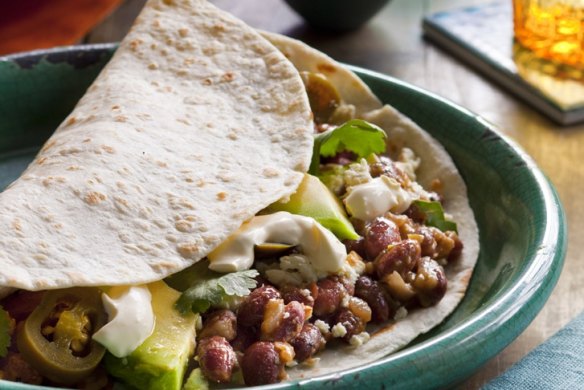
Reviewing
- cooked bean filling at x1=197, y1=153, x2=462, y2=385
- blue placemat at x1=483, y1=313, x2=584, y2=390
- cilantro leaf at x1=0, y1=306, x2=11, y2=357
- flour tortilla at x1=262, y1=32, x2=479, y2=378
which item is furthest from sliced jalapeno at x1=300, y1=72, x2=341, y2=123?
cilantro leaf at x1=0, y1=306, x2=11, y2=357

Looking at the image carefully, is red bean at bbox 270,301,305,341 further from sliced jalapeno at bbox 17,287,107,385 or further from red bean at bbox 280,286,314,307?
sliced jalapeno at bbox 17,287,107,385

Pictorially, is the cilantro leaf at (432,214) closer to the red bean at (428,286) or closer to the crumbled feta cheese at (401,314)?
the red bean at (428,286)

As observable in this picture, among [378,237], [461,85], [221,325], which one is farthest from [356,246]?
[461,85]

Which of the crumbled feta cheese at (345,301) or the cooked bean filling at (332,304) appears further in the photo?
the crumbled feta cheese at (345,301)

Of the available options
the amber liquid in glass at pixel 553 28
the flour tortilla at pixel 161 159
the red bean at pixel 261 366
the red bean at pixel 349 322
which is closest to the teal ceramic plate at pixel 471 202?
the red bean at pixel 349 322

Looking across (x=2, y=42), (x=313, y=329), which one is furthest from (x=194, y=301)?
(x=2, y=42)
